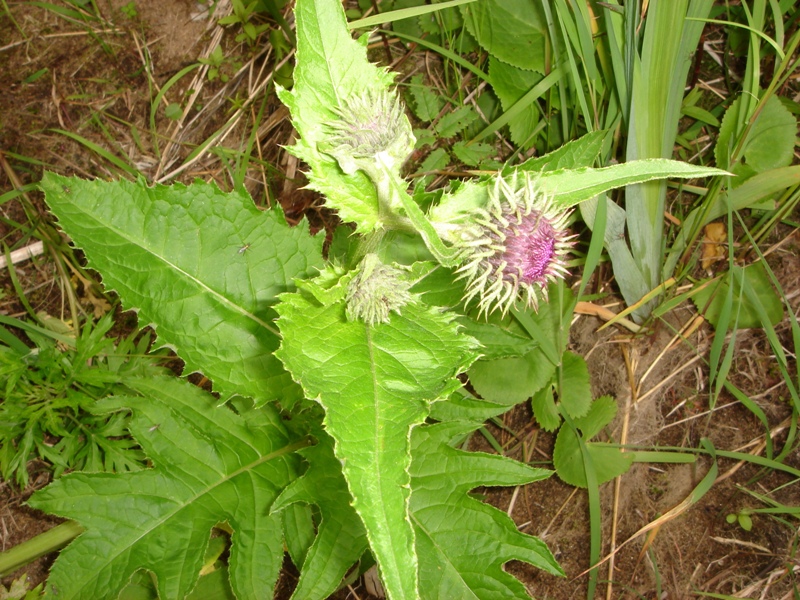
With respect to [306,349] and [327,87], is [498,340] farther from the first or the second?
[327,87]

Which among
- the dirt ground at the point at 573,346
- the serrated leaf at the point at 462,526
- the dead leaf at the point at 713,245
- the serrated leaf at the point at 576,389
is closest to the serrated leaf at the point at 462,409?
the serrated leaf at the point at 462,526

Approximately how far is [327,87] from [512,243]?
3.30ft

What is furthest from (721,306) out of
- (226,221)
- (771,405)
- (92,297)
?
(92,297)

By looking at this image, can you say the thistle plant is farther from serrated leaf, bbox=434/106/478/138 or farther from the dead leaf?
the dead leaf

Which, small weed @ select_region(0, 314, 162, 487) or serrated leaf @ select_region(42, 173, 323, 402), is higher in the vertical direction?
serrated leaf @ select_region(42, 173, 323, 402)

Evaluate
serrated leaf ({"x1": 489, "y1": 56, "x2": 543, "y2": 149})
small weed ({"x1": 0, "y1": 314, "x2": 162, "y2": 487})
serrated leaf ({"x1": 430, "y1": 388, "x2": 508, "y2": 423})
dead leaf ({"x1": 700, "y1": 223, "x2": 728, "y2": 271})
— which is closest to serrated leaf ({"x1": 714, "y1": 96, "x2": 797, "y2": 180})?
dead leaf ({"x1": 700, "y1": 223, "x2": 728, "y2": 271})

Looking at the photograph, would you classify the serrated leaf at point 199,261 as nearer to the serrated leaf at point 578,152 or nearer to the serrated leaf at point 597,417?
the serrated leaf at point 578,152

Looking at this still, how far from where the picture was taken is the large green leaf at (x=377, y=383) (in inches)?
73.2

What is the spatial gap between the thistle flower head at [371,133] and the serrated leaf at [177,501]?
1.83m

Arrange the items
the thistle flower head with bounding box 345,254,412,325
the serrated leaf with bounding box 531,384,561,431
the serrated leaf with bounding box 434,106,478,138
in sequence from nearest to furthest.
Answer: the thistle flower head with bounding box 345,254,412,325 < the serrated leaf with bounding box 531,384,561,431 < the serrated leaf with bounding box 434,106,478,138

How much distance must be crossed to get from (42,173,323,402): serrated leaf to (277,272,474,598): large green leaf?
23.1 inches

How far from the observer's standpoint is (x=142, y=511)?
3.13 meters

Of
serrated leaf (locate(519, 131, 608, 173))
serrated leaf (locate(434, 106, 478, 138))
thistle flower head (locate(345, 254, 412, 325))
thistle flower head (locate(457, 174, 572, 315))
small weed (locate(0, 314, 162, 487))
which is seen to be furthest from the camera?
serrated leaf (locate(434, 106, 478, 138))

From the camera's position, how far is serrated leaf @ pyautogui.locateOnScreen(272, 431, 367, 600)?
3.06 metres
